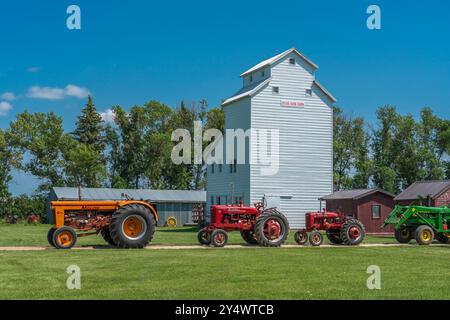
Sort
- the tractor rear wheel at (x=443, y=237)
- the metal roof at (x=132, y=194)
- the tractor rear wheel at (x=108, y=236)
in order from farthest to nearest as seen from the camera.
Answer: the metal roof at (x=132, y=194), the tractor rear wheel at (x=443, y=237), the tractor rear wheel at (x=108, y=236)

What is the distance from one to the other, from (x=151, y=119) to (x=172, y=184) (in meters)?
8.07

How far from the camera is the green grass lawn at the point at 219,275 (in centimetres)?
1089

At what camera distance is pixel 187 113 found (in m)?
73.9

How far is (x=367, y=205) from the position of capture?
38.8m

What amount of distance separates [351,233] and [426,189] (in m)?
17.6

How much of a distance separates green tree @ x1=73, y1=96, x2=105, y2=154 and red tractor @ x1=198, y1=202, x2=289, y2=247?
4794 centimetres

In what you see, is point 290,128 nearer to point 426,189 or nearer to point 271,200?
point 271,200

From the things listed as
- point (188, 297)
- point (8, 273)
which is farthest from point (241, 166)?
point (188, 297)

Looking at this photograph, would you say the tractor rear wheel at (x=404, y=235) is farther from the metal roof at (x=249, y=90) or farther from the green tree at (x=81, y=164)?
the green tree at (x=81, y=164)

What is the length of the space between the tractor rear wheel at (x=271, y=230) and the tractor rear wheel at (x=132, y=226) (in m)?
4.06

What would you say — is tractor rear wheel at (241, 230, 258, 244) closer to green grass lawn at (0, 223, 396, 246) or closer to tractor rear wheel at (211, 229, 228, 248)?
green grass lawn at (0, 223, 396, 246)

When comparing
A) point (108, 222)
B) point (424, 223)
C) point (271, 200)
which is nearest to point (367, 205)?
point (271, 200)
